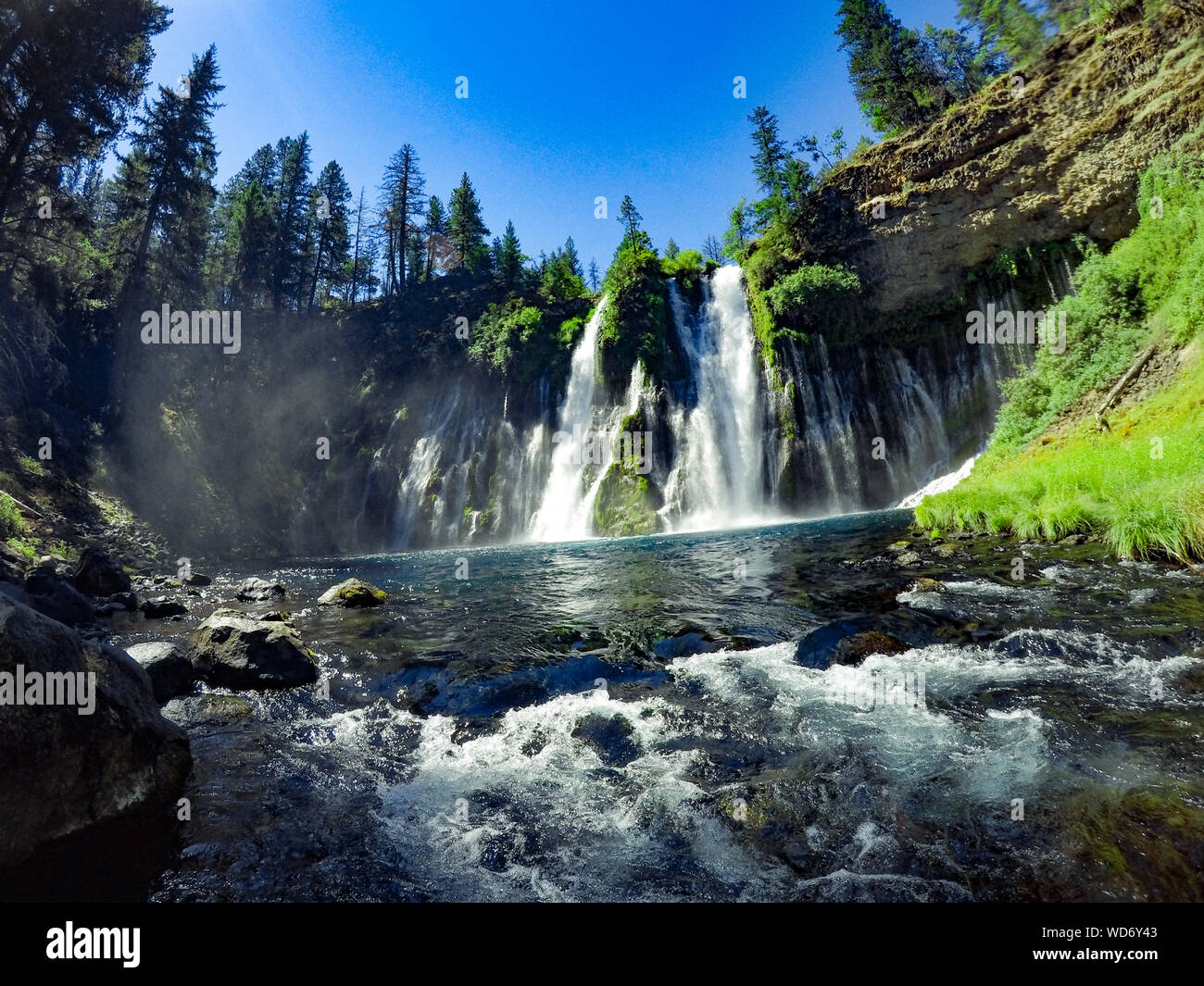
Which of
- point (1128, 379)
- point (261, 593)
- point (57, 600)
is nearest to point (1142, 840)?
point (57, 600)

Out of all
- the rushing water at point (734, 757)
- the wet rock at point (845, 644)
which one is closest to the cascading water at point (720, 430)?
the rushing water at point (734, 757)

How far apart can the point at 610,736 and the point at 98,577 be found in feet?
60.3

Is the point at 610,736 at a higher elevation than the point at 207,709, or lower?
lower

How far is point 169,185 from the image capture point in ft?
116

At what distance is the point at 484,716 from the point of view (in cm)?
688

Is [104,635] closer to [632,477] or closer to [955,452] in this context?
[632,477]

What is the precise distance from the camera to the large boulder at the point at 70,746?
3701mm

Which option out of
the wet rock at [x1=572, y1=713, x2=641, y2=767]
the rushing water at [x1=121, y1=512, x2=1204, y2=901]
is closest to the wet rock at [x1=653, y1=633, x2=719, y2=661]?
the rushing water at [x1=121, y1=512, x2=1204, y2=901]

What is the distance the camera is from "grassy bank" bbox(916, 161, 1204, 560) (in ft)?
33.8

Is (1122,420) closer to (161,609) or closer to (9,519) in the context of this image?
(161,609)

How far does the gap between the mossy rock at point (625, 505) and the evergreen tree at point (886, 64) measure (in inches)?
1510

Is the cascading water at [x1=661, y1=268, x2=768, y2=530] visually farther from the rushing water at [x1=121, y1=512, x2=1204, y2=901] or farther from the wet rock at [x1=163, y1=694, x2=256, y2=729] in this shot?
the wet rock at [x1=163, y1=694, x2=256, y2=729]

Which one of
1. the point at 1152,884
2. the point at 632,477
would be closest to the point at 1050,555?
the point at 1152,884

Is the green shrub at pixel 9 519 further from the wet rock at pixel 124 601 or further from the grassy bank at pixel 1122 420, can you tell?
the grassy bank at pixel 1122 420
